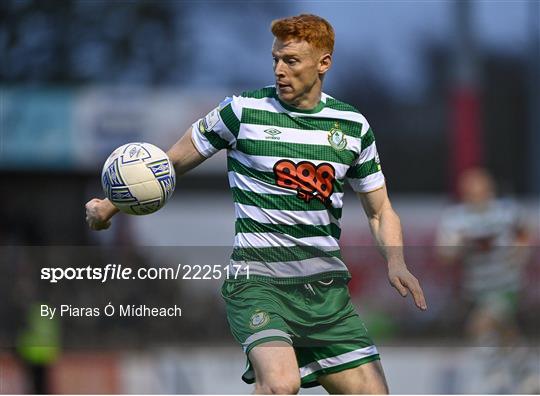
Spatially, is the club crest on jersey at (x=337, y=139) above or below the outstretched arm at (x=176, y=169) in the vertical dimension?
above

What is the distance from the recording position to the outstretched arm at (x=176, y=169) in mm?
6066

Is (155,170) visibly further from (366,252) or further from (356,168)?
(366,252)

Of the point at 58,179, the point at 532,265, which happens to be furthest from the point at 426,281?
the point at 58,179

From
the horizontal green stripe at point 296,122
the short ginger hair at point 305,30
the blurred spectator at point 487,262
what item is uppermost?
the short ginger hair at point 305,30

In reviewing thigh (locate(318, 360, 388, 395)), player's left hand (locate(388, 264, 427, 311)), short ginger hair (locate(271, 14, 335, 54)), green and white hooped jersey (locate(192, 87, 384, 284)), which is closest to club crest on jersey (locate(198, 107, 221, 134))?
green and white hooped jersey (locate(192, 87, 384, 284))

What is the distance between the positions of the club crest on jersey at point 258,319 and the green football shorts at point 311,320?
3 centimetres

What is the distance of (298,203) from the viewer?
6059 mm

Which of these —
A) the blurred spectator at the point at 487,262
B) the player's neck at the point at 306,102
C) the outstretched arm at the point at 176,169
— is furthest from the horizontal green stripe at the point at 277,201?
the blurred spectator at the point at 487,262

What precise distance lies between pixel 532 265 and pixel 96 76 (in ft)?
35.1

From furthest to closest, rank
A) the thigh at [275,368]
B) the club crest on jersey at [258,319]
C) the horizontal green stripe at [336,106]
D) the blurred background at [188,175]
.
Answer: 1. the blurred background at [188,175]
2. the horizontal green stripe at [336,106]
3. the club crest on jersey at [258,319]
4. the thigh at [275,368]

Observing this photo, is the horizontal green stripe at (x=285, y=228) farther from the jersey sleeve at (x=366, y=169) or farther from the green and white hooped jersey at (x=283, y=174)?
the jersey sleeve at (x=366, y=169)

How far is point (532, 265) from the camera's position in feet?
41.3

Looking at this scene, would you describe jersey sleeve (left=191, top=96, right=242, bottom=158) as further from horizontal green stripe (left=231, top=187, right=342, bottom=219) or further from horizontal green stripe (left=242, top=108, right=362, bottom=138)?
horizontal green stripe (left=231, top=187, right=342, bottom=219)

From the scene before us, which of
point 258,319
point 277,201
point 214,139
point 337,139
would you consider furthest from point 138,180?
point 337,139
